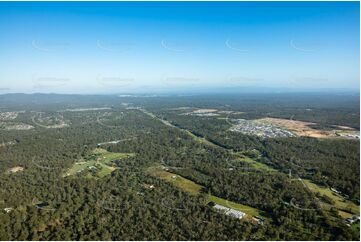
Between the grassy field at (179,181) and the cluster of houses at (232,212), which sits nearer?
the cluster of houses at (232,212)

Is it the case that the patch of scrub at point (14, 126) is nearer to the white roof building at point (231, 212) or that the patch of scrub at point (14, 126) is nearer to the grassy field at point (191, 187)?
the grassy field at point (191, 187)

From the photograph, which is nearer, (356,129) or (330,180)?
(330,180)

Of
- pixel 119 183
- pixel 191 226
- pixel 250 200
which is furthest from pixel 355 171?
pixel 119 183

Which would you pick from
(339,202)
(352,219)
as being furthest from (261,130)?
(352,219)

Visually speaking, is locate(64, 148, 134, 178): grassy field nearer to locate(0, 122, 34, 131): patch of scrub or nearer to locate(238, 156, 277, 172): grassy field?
→ locate(238, 156, 277, 172): grassy field

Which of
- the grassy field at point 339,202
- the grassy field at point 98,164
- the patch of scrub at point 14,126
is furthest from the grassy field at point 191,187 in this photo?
the patch of scrub at point 14,126

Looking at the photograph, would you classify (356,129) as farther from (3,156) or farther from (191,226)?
(3,156)
